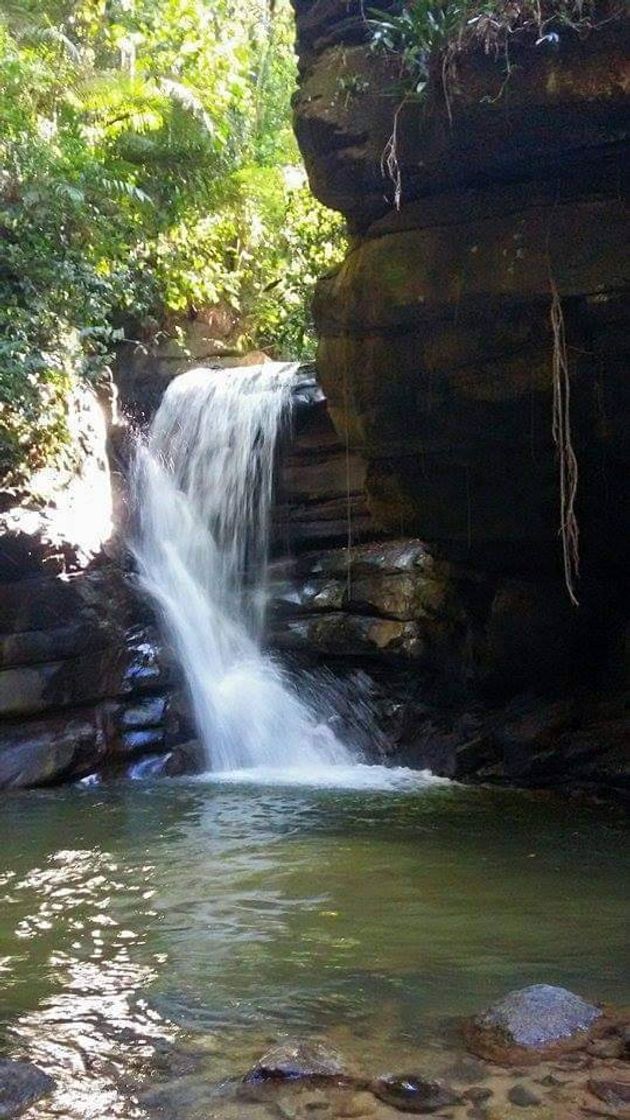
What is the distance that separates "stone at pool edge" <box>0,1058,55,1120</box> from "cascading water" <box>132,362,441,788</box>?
6.85 meters

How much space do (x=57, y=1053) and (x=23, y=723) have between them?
25.0 ft

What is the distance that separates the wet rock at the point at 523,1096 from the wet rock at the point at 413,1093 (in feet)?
0.58

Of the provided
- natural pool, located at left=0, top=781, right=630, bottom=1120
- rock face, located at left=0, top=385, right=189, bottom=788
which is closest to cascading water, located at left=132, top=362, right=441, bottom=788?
rock face, located at left=0, top=385, right=189, bottom=788

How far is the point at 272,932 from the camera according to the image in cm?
Answer: 526

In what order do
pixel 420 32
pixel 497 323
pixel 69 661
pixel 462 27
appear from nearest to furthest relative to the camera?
pixel 462 27
pixel 420 32
pixel 497 323
pixel 69 661

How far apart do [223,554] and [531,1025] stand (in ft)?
34.6

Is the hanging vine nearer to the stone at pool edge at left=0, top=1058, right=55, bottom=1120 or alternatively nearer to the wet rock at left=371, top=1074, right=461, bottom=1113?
the wet rock at left=371, top=1074, right=461, bottom=1113

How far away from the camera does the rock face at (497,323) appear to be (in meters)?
6.89

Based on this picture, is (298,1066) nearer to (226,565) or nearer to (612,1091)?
(612,1091)

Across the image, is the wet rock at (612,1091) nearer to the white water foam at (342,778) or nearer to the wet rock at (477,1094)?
the wet rock at (477,1094)

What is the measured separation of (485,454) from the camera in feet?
29.1

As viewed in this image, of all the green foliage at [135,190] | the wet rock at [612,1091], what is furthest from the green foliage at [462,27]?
the green foliage at [135,190]

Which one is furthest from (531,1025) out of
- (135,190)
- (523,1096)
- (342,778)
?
(135,190)

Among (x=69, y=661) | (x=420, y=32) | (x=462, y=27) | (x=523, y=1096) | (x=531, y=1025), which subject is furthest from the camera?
(x=69, y=661)
